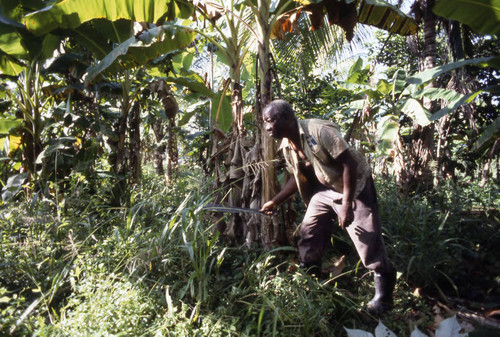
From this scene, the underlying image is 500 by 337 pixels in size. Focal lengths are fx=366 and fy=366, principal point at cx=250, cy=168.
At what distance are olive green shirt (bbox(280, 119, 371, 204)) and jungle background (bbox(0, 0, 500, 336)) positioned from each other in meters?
0.53

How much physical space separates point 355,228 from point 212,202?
155 centimetres

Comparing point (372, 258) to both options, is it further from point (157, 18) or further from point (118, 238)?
point (157, 18)

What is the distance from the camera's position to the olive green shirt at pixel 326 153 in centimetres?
272

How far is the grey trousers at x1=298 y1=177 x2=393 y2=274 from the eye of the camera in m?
2.84

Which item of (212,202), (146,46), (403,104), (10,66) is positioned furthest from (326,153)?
(10,66)

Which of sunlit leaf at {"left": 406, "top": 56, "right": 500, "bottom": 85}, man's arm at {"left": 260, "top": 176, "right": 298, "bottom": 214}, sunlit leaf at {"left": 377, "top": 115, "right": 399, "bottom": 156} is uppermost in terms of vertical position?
sunlit leaf at {"left": 406, "top": 56, "right": 500, "bottom": 85}

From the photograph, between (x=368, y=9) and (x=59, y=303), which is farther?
(x=368, y=9)

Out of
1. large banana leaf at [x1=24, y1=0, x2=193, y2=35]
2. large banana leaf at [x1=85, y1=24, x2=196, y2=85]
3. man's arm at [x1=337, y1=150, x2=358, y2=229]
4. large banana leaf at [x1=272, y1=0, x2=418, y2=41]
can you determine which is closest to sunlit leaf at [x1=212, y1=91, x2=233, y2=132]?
large banana leaf at [x1=85, y1=24, x2=196, y2=85]

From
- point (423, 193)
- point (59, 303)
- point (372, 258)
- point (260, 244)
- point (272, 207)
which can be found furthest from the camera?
point (423, 193)

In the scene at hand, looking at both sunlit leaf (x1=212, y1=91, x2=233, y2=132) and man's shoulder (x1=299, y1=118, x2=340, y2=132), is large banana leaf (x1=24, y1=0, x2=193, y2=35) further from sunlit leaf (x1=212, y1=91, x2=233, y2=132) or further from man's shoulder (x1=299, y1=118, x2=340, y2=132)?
man's shoulder (x1=299, y1=118, x2=340, y2=132)

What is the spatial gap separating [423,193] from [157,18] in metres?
4.26

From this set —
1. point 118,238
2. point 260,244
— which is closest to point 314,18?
point 260,244

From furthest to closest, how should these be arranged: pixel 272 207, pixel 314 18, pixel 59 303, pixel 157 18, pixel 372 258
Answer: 1. pixel 157 18
2. pixel 314 18
3. pixel 272 207
4. pixel 372 258
5. pixel 59 303

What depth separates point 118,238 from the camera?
2.93 m
